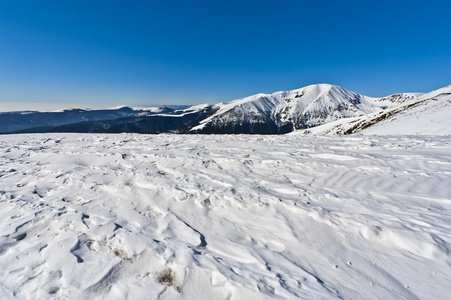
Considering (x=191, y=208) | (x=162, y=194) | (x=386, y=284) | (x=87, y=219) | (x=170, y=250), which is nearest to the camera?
(x=386, y=284)

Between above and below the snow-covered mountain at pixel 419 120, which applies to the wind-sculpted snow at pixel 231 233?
below

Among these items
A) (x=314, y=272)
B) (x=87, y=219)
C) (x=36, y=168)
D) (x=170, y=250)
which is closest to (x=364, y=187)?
(x=314, y=272)

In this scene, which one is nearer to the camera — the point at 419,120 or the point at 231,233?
the point at 231,233

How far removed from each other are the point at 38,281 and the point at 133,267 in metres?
1.15

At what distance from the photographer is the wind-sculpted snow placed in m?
2.57

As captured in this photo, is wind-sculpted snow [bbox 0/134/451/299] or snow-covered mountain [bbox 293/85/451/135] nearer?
wind-sculpted snow [bbox 0/134/451/299]

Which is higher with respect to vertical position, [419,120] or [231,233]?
[419,120]

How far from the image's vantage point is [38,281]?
2654 millimetres

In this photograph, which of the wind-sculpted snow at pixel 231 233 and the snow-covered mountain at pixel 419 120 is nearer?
the wind-sculpted snow at pixel 231 233

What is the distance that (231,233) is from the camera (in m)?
3.73

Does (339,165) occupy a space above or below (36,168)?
above

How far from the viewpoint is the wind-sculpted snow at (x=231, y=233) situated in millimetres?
2570

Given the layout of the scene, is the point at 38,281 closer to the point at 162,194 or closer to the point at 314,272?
the point at 162,194

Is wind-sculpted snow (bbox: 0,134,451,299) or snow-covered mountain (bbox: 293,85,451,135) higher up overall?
snow-covered mountain (bbox: 293,85,451,135)
